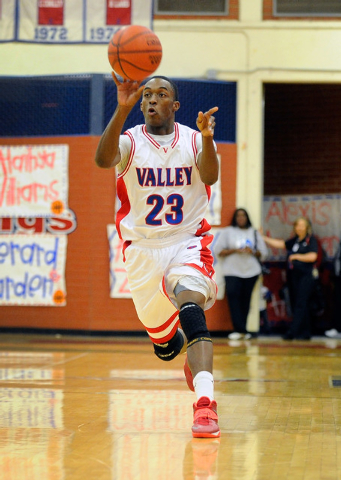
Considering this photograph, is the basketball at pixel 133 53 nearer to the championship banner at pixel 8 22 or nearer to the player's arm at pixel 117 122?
the player's arm at pixel 117 122

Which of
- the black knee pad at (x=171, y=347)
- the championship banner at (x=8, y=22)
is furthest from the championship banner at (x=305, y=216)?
the black knee pad at (x=171, y=347)

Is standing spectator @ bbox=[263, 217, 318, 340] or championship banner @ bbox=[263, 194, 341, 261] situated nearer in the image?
standing spectator @ bbox=[263, 217, 318, 340]

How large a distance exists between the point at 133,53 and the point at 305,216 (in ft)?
32.2

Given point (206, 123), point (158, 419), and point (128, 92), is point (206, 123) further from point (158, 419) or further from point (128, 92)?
point (158, 419)

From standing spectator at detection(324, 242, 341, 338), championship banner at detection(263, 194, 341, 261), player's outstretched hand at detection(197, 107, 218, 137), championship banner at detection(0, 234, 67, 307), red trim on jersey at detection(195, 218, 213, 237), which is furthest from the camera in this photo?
championship banner at detection(263, 194, 341, 261)

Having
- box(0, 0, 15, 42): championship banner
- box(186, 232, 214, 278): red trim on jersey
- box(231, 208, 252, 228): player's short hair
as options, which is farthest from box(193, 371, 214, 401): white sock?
box(0, 0, 15, 42): championship banner

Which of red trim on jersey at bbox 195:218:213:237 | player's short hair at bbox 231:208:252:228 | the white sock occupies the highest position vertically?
player's short hair at bbox 231:208:252:228

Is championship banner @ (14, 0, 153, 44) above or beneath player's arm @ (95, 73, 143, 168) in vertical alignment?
above

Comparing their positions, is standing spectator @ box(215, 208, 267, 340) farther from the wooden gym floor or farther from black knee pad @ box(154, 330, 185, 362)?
black knee pad @ box(154, 330, 185, 362)

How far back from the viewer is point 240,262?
12.1 m

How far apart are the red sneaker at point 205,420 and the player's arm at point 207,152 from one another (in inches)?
53.2

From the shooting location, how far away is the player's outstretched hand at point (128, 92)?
4477 mm

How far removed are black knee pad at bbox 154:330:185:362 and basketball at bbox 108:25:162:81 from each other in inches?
72.8

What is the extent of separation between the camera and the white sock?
4445 millimetres
